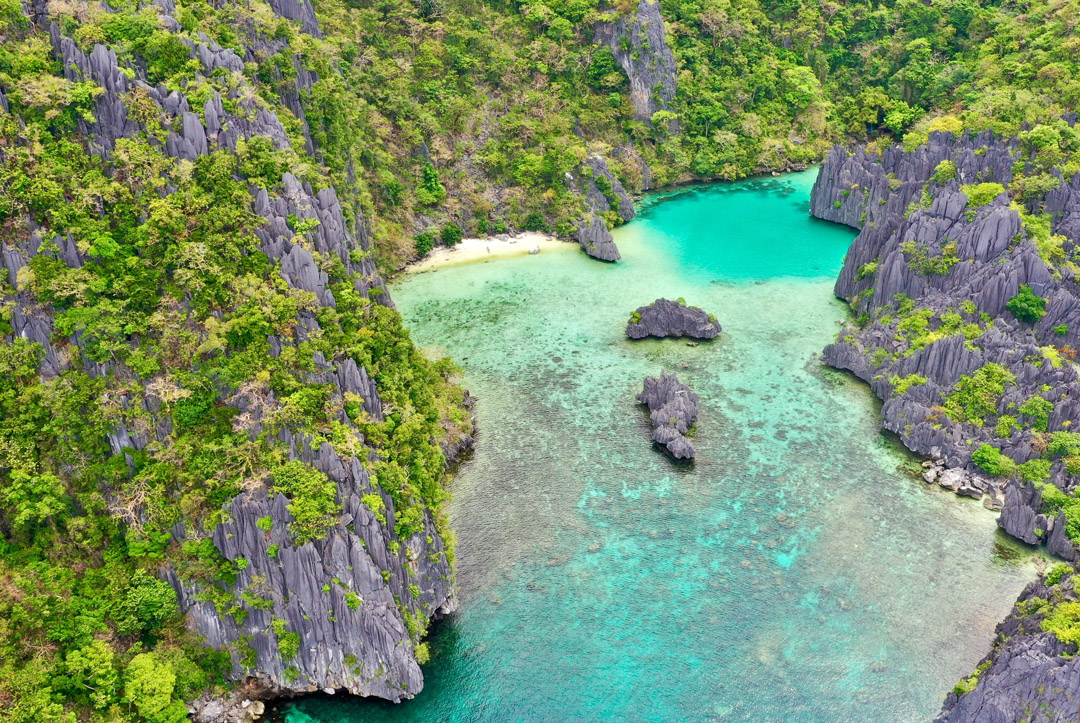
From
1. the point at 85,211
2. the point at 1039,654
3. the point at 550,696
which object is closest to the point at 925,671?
the point at 1039,654

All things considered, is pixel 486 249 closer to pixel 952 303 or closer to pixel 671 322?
pixel 671 322

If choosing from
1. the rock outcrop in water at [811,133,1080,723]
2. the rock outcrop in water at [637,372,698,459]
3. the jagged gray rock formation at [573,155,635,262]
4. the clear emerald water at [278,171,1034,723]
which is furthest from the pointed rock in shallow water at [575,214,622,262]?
the rock outcrop in water at [637,372,698,459]

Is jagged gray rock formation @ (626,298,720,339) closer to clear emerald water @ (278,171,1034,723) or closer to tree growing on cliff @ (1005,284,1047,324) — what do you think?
clear emerald water @ (278,171,1034,723)

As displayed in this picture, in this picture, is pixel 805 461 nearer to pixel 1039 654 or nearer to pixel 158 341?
pixel 1039 654

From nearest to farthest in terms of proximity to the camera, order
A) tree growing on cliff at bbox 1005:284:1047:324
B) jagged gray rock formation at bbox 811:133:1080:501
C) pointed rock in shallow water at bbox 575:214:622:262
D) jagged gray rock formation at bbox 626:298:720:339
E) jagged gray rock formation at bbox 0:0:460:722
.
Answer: jagged gray rock formation at bbox 0:0:460:722
jagged gray rock formation at bbox 811:133:1080:501
tree growing on cliff at bbox 1005:284:1047:324
jagged gray rock formation at bbox 626:298:720:339
pointed rock in shallow water at bbox 575:214:622:262

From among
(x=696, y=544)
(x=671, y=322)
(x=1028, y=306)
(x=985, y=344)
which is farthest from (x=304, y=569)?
(x=1028, y=306)

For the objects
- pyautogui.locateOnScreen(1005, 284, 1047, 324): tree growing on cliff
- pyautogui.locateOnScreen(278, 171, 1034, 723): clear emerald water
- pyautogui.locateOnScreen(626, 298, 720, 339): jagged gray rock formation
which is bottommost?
pyautogui.locateOnScreen(278, 171, 1034, 723): clear emerald water

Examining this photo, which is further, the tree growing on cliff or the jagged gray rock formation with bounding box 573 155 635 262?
the jagged gray rock formation with bounding box 573 155 635 262

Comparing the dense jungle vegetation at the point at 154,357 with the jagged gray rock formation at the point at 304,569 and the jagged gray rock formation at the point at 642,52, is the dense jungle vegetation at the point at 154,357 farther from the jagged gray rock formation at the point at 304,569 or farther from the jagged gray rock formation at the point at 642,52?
the jagged gray rock formation at the point at 642,52
